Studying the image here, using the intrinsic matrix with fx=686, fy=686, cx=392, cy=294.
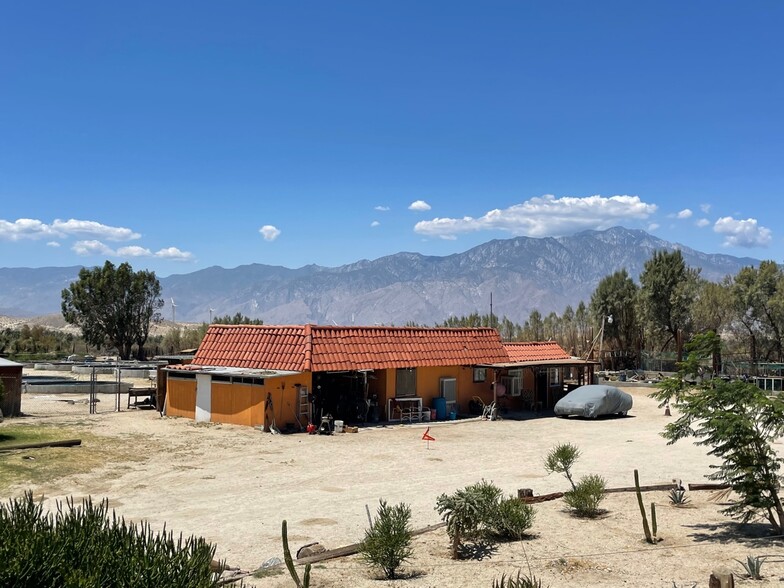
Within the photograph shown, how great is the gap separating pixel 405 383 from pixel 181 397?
32.3ft

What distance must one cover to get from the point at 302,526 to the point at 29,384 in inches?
1374

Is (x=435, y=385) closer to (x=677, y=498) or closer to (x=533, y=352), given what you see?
(x=533, y=352)

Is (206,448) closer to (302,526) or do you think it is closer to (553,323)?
(302,526)

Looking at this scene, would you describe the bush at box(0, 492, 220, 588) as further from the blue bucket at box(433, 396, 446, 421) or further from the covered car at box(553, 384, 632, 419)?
the covered car at box(553, 384, 632, 419)

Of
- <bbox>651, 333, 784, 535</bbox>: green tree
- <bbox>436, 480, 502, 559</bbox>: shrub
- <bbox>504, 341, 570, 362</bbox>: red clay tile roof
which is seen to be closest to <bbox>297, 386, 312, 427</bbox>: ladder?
<bbox>504, 341, 570, 362</bbox>: red clay tile roof

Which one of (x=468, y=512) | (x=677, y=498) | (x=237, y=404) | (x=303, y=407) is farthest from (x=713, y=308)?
(x=468, y=512)

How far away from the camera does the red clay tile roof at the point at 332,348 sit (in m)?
28.5

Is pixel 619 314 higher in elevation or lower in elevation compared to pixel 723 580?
higher

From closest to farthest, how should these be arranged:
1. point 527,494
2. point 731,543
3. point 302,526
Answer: point 731,543, point 302,526, point 527,494

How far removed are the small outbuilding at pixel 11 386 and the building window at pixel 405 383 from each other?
1567 cm

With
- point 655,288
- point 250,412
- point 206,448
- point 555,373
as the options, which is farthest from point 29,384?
point 655,288

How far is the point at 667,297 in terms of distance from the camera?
63562 mm

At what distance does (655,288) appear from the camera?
63.5 m

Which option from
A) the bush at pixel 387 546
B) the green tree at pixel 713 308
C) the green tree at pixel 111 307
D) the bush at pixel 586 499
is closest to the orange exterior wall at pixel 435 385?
the bush at pixel 586 499
